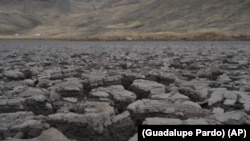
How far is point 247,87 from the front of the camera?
5730 millimetres

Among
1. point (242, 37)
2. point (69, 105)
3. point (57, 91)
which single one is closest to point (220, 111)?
point (69, 105)

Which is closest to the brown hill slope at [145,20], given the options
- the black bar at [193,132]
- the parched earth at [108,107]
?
the parched earth at [108,107]

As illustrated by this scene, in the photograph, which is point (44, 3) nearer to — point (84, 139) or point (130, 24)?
point (130, 24)

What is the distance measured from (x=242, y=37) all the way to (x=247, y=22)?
1150cm

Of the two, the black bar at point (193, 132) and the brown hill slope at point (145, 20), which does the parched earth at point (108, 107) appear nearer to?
the black bar at point (193, 132)

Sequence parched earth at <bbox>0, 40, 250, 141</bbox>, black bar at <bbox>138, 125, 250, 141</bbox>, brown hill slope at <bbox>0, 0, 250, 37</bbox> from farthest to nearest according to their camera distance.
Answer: brown hill slope at <bbox>0, 0, 250, 37</bbox> < parched earth at <bbox>0, 40, 250, 141</bbox> < black bar at <bbox>138, 125, 250, 141</bbox>

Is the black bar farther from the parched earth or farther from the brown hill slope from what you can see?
the brown hill slope

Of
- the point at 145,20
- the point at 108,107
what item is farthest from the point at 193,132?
the point at 145,20

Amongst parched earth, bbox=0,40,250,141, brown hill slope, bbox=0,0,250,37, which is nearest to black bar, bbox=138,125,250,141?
parched earth, bbox=0,40,250,141

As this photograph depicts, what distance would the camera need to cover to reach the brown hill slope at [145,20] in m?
47.8

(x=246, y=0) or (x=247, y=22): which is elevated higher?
(x=246, y=0)

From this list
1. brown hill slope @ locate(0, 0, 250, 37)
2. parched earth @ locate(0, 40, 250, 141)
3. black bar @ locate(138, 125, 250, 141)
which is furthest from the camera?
brown hill slope @ locate(0, 0, 250, 37)

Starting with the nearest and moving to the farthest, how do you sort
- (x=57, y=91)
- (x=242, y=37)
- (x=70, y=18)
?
(x=57, y=91) < (x=242, y=37) < (x=70, y=18)

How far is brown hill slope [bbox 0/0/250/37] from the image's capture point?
157 ft
